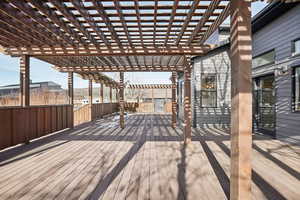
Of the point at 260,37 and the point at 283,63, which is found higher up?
the point at 260,37

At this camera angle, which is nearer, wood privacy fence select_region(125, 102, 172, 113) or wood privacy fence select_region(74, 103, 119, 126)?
wood privacy fence select_region(74, 103, 119, 126)

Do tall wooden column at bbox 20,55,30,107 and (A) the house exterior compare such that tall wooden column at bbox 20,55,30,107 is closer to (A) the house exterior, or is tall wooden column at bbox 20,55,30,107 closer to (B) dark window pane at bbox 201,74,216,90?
(A) the house exterior

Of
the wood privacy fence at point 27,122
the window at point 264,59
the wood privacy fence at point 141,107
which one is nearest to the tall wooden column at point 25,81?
the wood privacy fence at point 27,122

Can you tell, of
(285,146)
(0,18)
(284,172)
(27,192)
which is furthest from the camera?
(285,146)

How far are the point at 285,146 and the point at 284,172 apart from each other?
212cm

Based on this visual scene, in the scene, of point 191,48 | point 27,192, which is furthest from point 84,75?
point 27,192

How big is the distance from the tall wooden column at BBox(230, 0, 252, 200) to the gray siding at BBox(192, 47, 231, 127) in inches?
242

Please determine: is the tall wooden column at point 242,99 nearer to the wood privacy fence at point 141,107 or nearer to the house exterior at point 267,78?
the house exterior at point 267,78

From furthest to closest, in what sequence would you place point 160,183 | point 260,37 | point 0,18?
point 260,37 → point 0,18 → point 160,183

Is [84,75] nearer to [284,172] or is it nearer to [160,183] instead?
[160,183]

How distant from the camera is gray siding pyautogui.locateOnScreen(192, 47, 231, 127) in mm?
7977

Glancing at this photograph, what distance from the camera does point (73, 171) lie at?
307 cm

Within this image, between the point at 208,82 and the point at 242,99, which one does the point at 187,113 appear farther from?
the point at 208,82

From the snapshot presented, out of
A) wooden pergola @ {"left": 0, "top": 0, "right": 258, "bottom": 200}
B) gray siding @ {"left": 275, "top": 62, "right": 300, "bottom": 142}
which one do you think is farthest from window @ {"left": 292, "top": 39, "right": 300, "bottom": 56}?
wooden pergola @ {"left": 0, "top": 0, "right": 258, "bottom": 200}
